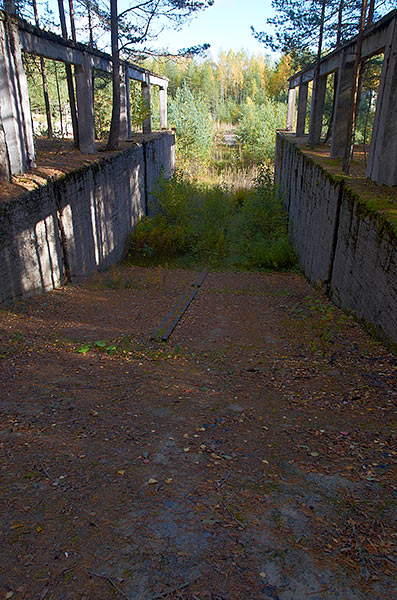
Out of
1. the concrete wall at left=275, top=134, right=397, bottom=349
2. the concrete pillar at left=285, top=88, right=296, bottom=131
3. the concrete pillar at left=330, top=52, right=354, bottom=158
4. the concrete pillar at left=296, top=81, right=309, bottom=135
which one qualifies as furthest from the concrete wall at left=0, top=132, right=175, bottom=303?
the concrete pillar at left=285, top=88, right=296, bottom=131

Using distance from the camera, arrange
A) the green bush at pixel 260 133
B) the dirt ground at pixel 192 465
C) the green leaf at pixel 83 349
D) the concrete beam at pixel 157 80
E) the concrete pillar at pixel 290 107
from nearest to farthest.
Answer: the dirt ground at pixel 192 465 < the green leaf at pixel 83 349 < the concrete beam at pixel 157 80 < the concrete pillar at pixel 290 107 < the green bush at pixel 260 133

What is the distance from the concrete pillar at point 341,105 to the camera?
34.6 ft

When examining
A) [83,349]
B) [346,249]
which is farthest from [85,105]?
[83,349]

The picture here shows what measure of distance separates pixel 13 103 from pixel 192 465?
7053 millimetres

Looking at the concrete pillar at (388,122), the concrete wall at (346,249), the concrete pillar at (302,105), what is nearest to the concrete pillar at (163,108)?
the concrete pillar at (302,105)

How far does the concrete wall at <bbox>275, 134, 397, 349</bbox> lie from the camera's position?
17.0ft

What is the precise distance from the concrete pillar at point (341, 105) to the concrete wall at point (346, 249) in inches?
34.4

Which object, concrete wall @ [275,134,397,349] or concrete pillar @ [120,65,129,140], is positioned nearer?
concrete wall @ [275,134,397,349]

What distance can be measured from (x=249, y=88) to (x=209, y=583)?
2644 inches

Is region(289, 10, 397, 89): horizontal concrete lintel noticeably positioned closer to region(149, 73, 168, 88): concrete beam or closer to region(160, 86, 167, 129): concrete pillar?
region(149, 73, 168, 88): concrete beam

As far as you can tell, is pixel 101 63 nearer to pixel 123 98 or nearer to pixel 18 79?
pixel 123 98

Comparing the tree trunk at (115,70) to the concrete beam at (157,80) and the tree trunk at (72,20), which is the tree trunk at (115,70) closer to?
the tree trunk at (72,20)

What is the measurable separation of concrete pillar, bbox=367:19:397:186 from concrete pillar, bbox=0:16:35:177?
629 cm

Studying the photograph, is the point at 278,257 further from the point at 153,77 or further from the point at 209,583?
the point at 153,77
